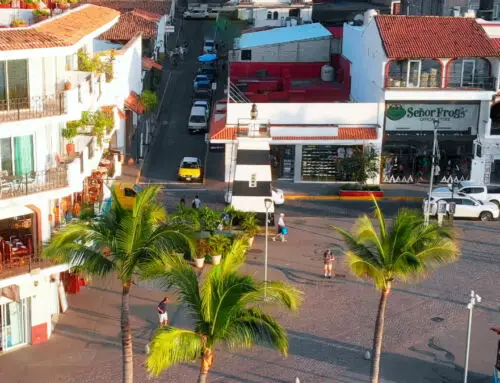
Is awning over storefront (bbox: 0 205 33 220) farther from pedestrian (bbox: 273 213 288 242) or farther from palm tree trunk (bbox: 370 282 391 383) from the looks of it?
pedestrian (bbox: 273 213 288 242)

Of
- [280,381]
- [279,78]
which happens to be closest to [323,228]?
[280,381]

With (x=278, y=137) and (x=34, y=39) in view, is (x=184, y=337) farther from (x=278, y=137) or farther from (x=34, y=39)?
(x=278, y=137)

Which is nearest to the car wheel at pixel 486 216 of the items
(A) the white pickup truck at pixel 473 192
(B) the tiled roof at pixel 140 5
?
(A) the white pickup truck at pixel 473 192

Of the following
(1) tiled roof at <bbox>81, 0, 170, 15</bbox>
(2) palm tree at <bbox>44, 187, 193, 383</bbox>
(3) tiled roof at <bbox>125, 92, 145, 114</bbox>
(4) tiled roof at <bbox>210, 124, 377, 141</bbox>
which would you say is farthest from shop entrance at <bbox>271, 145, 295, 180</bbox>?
(2) palm tree at <bbox>44, 187, 193, 383</bbox>

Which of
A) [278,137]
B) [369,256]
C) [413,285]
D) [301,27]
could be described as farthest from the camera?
[301,27]

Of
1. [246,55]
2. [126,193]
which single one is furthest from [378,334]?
[246,55]

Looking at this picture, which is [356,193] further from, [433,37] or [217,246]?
[217,246]
